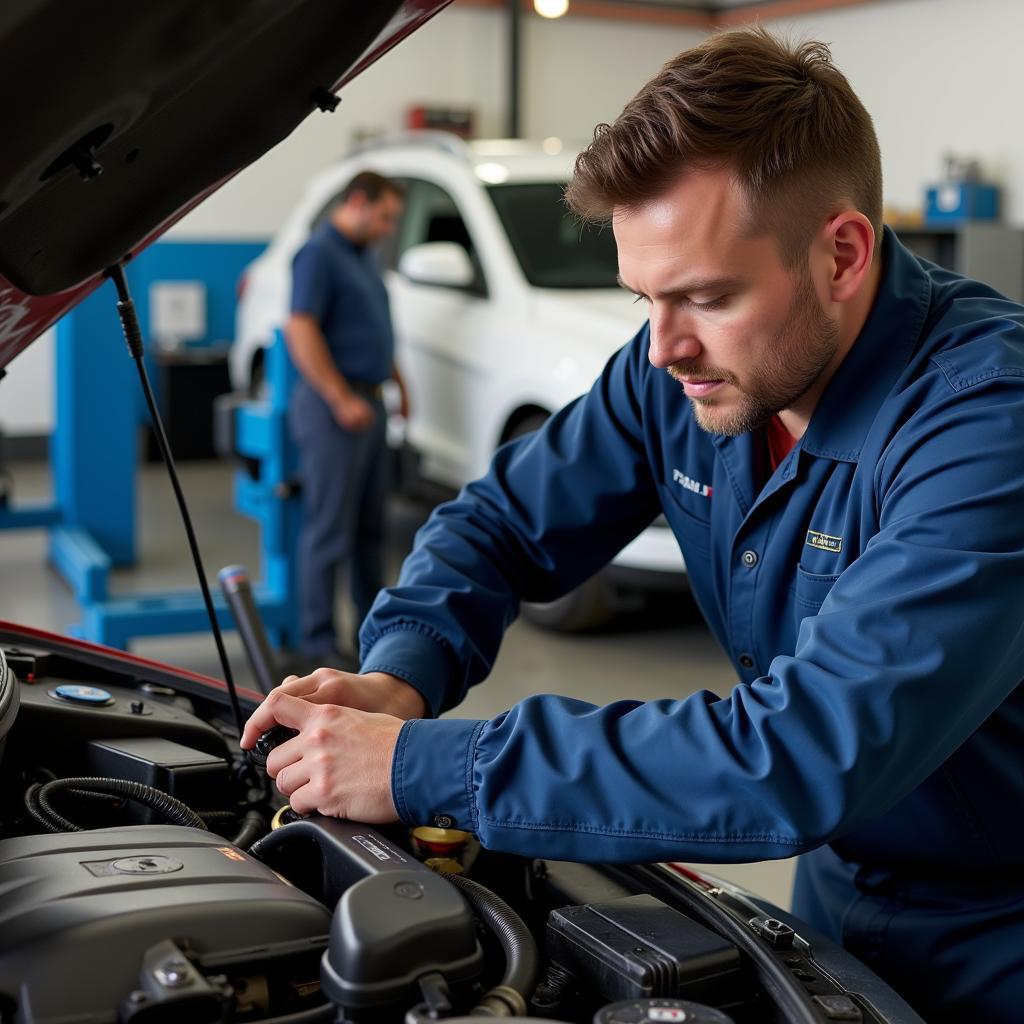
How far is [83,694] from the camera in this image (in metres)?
1.42

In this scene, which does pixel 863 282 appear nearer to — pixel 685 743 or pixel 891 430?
pixel 891 430

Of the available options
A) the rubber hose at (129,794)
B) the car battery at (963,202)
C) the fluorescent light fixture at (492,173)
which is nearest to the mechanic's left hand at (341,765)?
the rubber hose at (129,794)

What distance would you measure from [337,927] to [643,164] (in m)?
0.68

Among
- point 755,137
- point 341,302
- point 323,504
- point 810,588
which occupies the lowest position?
point 323,504

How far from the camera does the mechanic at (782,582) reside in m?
0.98

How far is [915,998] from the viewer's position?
4.21 feet

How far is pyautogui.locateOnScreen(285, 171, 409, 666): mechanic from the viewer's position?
425cm

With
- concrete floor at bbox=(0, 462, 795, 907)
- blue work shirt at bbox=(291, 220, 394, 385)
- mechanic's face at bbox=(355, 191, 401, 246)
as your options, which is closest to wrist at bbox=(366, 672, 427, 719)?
concrete floor at bbox=(0, 462, 795, 907)

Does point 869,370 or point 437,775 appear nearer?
point 437,775

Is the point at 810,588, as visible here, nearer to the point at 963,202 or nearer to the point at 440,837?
the point at 440,837

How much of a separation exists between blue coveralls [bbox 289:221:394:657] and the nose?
3125 millimetres

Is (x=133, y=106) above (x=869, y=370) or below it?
above

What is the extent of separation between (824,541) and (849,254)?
27cm

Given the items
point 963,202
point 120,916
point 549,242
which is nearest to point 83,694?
point 120,916
